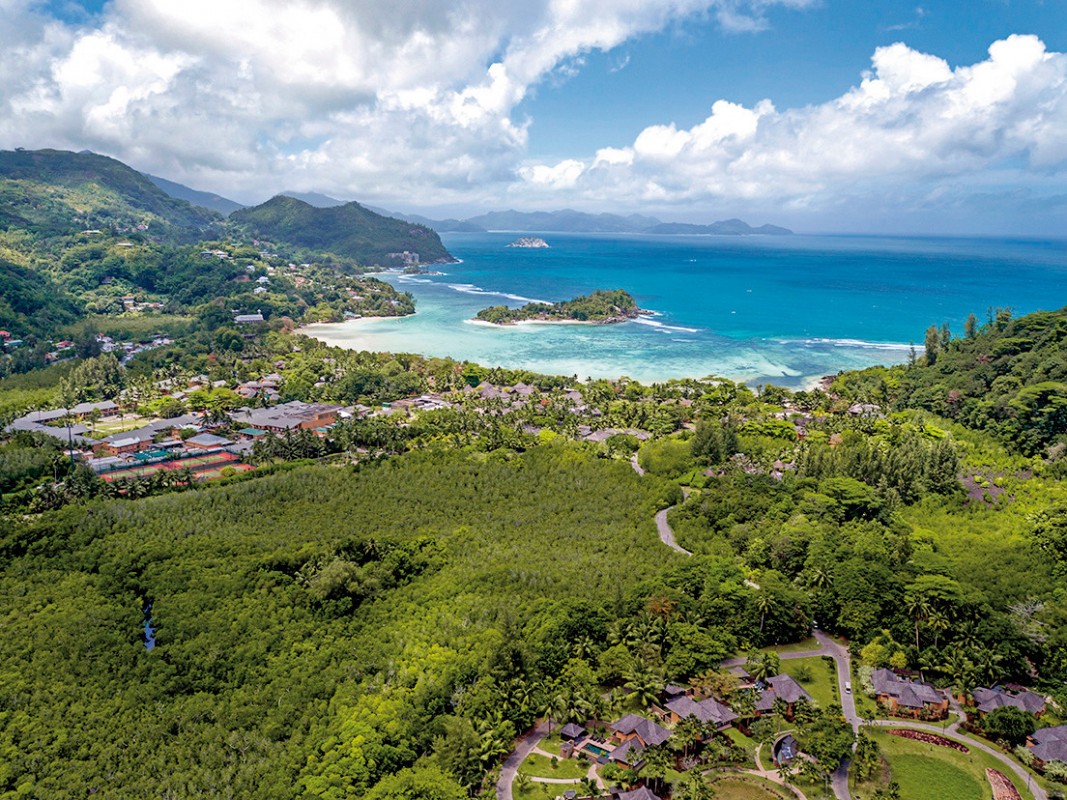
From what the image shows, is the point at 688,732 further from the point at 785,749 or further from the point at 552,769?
the point at 552,769

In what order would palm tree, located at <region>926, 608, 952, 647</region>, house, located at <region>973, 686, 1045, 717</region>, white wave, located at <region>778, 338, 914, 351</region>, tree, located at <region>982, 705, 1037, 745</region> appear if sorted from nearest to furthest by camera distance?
tree, located at <region>982, 705, 1037, 745</region> → house, located at <region>973, 686, 1045, 717</region> → palm tree, located at <region>926, 608, 952, 647</region> → white wave, located at <region>778, 338, 914, 351</region>

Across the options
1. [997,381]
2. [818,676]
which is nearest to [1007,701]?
[818,676]

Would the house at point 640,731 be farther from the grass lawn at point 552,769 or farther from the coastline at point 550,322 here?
the coastline at point 550,322

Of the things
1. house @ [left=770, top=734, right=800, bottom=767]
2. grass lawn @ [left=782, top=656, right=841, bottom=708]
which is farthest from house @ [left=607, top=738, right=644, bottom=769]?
grass lawn @ [left=782, top=656, right=841, bottom=708]

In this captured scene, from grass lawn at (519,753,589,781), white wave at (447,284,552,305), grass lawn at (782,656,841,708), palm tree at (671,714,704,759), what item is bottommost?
grass lawn at (519,753,589,781)

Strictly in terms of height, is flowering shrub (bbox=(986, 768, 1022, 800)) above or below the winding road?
above

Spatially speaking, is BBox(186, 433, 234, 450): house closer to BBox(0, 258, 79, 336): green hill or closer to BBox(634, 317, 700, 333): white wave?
BBox(0, 258, 79, 336): green hill
